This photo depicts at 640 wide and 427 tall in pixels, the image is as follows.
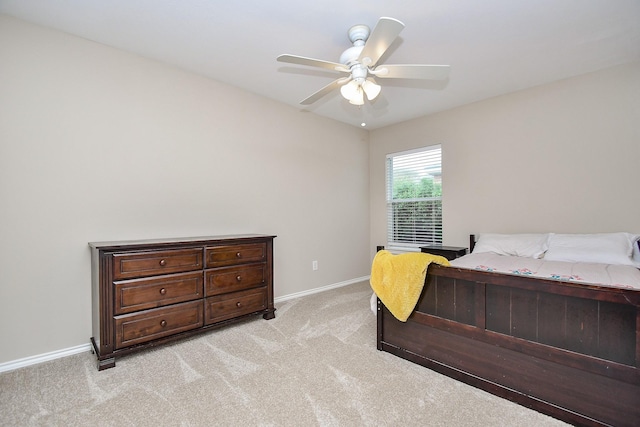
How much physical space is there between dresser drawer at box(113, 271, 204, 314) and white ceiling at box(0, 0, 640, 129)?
1.91m

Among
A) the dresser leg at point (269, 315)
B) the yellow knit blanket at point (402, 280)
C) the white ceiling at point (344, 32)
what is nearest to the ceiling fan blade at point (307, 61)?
the white ceiling at point (344, 32)

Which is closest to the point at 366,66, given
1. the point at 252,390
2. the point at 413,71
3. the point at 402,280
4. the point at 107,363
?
the point at 413,71

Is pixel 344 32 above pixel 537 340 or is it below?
above

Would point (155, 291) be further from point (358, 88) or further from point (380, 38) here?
point (380, 38)

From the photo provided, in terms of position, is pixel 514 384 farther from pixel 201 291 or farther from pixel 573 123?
pixel 573 123

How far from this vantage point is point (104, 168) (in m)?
2.47

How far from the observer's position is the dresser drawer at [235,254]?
2.65 meters

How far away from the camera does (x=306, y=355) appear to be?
2.29 m

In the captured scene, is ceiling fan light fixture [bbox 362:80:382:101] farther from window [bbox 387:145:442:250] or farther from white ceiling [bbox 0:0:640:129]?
window [bbox 387:145:442:250]

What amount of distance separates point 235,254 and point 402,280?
1.56 metres

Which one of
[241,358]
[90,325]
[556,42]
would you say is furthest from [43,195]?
[556,42]

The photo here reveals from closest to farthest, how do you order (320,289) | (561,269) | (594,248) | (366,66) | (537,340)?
(537,340), (366,66), (561,269), (594,248), (320,289)

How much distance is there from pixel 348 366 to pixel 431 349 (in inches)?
23.3

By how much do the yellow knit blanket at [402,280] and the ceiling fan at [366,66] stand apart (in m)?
1.22
